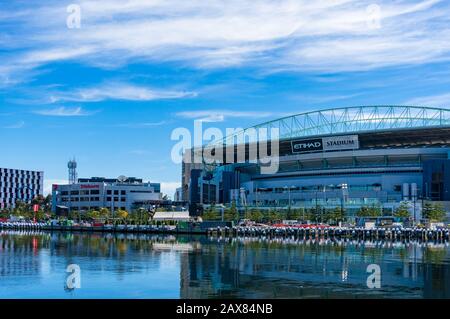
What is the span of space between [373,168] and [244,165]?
3412 cm

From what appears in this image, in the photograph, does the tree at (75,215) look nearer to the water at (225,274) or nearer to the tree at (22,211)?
the tree at (22,211)

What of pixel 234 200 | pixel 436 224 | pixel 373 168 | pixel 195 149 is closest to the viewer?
pixel 436 224

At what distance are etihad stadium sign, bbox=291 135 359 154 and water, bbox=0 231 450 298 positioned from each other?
2900 inches

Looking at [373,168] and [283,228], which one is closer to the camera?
[283,228]

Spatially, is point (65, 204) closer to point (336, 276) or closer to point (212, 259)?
point (212, 259)

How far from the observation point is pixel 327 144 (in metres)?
143

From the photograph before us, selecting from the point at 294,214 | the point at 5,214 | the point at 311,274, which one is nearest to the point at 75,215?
the point at 5,214

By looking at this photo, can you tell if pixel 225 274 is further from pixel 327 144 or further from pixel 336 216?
pixel 327 144

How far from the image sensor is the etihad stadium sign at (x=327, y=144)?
141250mm

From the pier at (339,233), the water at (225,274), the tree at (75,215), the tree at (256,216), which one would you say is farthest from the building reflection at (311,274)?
the tree at (75,215)

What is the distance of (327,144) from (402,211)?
2837 centimetres

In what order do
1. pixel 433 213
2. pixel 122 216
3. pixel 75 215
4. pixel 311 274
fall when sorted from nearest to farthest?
pixel 311 274, pixel 433 213, pixel 122 216, pixel 75 215
